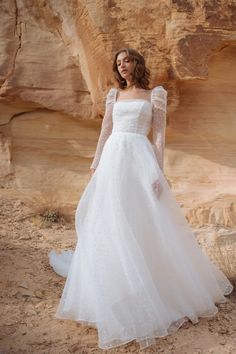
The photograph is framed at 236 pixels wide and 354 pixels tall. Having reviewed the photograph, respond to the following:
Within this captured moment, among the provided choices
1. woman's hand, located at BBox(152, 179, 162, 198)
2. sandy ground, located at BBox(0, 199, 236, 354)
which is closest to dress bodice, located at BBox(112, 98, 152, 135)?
woman's hand, located at BBox(152, 179, 162, 198)

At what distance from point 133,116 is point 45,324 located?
1.50 metres

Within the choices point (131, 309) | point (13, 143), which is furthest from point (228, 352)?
point (13, 143)

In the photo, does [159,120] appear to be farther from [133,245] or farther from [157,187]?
[133,245]

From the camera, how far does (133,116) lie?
283 centimetres

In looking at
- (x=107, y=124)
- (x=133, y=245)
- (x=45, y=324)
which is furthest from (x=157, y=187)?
(x=45, y=324)

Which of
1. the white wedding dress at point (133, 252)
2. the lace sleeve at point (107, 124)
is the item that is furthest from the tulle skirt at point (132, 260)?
the lace sleeve at point (107, 124)

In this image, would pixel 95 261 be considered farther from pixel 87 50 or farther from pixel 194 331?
pixel 87 50

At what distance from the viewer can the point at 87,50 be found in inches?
199

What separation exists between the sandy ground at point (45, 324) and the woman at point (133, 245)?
0.25ft

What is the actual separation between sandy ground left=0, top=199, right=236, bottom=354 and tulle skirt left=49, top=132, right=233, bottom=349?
0.08 m

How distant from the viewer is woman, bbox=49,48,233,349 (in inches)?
95.0

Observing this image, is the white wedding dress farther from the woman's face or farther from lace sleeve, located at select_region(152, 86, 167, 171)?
the woman's face

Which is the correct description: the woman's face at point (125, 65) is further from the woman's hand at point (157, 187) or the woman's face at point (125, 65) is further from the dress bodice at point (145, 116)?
the woman's hand at point (157, 187)

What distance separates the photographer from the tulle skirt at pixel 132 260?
94.8 inches
